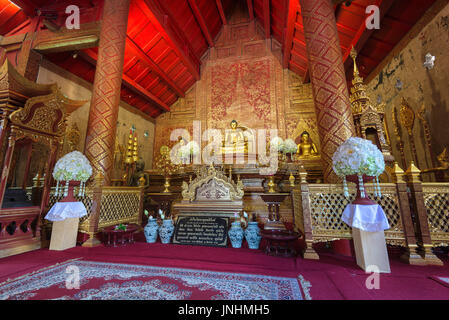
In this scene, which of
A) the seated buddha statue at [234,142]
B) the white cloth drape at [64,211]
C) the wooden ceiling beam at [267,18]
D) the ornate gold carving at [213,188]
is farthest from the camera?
the seated buddha statue at [234,142]

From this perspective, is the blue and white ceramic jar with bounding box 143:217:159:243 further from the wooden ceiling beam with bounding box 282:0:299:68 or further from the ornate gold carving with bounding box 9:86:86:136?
the wooden ceiling beam with bounding box 282:0:299:68

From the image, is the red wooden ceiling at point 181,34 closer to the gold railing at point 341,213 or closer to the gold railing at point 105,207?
the gold railing at point 341,213

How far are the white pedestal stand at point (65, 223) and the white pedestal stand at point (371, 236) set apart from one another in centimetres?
374

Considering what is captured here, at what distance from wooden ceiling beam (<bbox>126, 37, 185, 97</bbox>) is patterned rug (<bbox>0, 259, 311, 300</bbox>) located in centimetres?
737

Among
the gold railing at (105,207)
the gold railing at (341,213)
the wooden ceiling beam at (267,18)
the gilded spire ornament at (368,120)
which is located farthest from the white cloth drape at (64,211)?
the wooden ceiling beam at (267,18)

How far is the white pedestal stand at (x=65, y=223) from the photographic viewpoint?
2787 millimetres

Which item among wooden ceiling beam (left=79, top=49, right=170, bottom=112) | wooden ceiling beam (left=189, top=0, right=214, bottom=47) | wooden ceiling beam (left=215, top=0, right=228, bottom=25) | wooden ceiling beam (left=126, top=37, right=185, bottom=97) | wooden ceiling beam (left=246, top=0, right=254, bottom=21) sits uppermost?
wooden ceiling beam (left=246, top=0, right=254, bottom=21)

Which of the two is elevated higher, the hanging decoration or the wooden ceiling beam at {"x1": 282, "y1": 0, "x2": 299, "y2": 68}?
the wooden ceiling beam at {"x1": 282, "y1": 0, "x2": 299, "y2": 68}

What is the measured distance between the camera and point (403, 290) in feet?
5.36

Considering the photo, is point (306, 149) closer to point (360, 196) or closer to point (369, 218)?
point (360, 196)

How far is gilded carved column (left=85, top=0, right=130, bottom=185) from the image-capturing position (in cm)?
395

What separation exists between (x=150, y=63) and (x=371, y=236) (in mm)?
8797

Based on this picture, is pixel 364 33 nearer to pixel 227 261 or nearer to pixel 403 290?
pixel 403 290

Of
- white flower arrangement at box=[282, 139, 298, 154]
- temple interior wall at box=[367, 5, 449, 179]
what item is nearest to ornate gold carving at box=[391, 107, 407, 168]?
temple interior wall at box=[367, 5, 449, 179]
